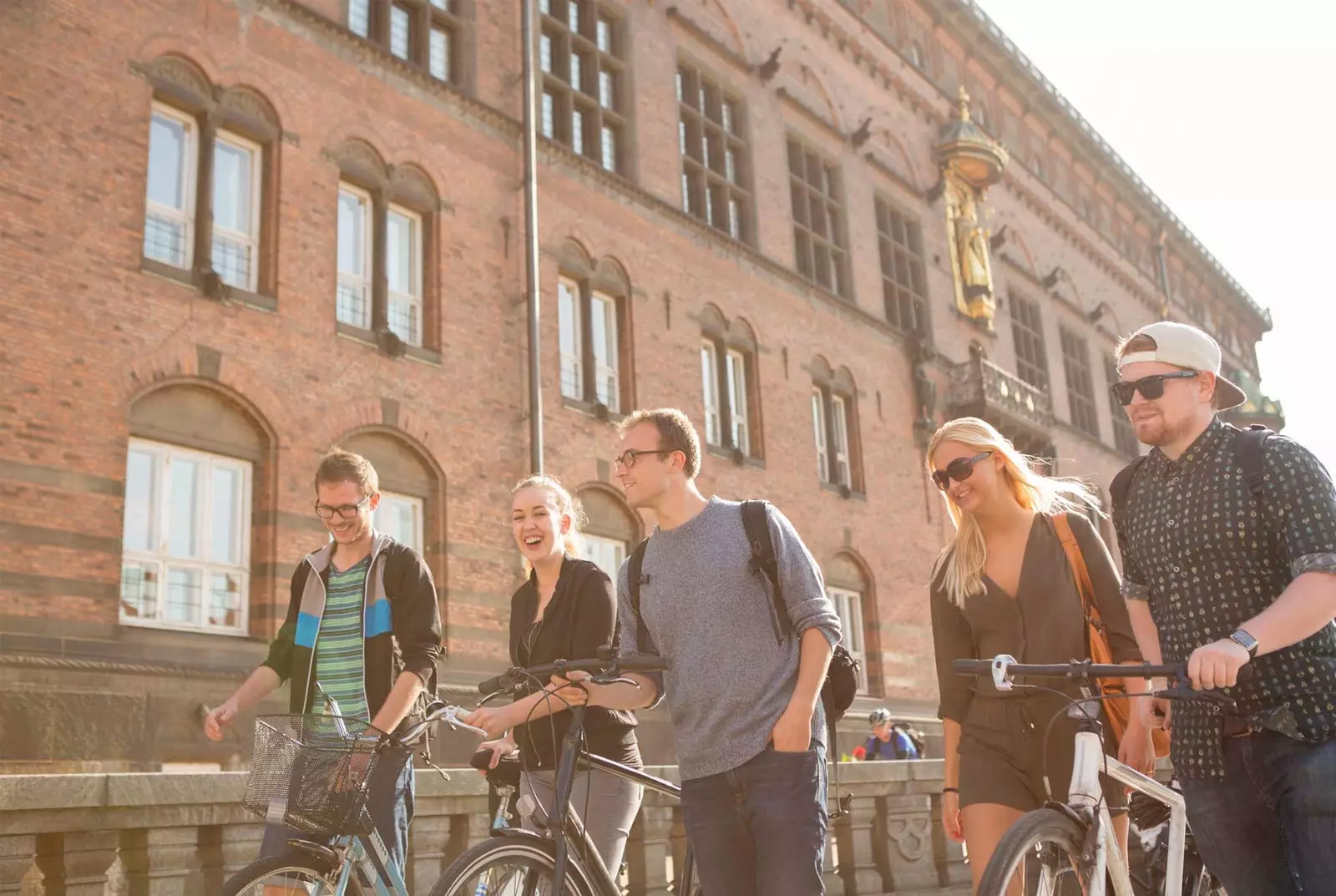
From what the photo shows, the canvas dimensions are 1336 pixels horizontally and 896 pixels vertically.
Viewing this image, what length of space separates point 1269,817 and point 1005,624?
0.99 metres

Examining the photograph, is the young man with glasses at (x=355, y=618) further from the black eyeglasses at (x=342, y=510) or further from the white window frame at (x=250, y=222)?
the white window frame at (x=250, y=222)

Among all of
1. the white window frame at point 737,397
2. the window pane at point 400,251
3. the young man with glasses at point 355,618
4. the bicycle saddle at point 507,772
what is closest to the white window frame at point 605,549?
the white window frame at point 737,397

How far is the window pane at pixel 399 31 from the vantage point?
16625mm

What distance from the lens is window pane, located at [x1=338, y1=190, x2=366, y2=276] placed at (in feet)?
50.0

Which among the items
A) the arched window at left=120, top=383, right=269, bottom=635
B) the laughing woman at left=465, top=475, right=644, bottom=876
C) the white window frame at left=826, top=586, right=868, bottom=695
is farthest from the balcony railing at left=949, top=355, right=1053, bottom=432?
the laughing woman at left=465, top=475, right=644, bottom=876

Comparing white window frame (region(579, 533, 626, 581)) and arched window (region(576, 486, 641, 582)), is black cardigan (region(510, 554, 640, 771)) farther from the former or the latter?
white window frame (region(579, 533, 626, 581))

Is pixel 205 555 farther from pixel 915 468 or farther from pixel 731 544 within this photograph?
pixel 915 468

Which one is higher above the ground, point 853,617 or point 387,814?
→ point 853,617

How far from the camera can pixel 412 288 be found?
15891 mm

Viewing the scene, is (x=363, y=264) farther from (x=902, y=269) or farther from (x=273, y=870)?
(x=902, y=269)

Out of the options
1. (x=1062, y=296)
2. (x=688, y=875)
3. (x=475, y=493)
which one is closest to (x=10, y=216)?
(x=475, y=493)

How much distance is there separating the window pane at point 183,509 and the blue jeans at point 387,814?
9.28 metres

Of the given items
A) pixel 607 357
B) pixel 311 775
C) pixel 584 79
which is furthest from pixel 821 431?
pixel 311 775

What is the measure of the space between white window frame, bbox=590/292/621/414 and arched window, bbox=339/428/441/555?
3481 mm
